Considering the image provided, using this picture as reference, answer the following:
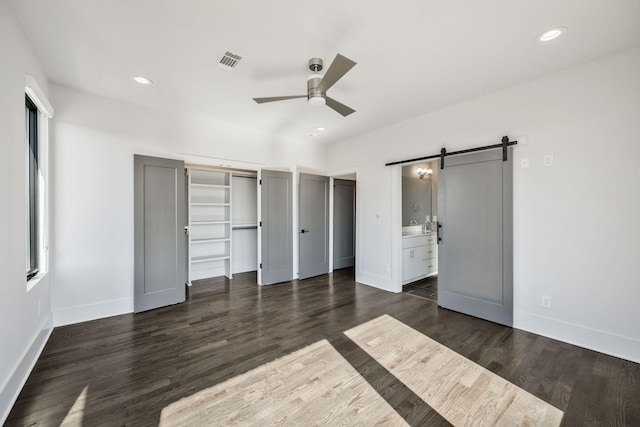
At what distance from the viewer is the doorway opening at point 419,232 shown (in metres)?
4.48

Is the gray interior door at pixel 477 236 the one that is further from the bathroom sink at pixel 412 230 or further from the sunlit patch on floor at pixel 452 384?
Answer: the bathroom sink at pixel 412 230

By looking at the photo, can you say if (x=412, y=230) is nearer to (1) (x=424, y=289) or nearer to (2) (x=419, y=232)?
(2) (x=419, y=232)

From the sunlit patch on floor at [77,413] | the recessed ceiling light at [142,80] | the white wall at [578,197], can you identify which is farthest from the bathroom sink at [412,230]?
the sunlit patch on floor at [77,413]

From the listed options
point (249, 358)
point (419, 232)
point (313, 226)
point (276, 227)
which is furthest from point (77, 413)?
point (419, 232)

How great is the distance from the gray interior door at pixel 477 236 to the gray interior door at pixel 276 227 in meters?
2.69

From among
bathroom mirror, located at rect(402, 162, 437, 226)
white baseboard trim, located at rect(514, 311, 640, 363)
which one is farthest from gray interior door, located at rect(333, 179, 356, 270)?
white baseboard trim, located at rect(514, 311, 640, 363)

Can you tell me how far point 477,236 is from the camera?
10.7 feet

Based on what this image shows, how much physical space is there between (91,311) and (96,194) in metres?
1.45

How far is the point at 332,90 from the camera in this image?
308 centimetres

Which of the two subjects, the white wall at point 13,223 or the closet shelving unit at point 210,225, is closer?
the white wall at point 13,223

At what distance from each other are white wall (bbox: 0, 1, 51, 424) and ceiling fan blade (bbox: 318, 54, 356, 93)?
222cm

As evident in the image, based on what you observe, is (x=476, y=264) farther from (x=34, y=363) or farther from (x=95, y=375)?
(x=34, y=363)

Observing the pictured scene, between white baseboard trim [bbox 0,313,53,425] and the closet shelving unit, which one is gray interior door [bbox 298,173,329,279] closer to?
the closet shelving unit

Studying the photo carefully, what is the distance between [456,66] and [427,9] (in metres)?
0.94
